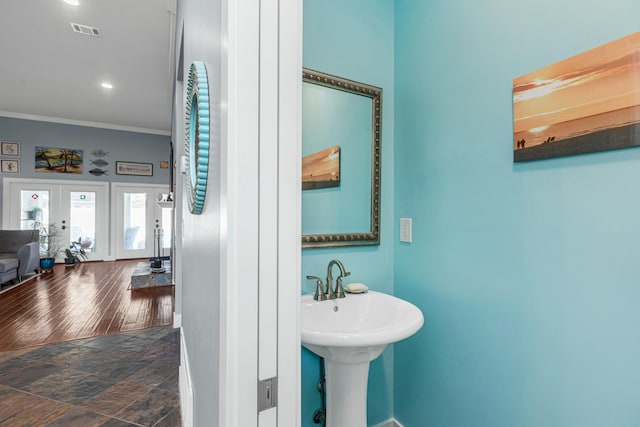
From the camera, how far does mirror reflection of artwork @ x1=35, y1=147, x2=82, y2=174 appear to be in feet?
21.3

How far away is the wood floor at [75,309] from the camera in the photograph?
2.99 m

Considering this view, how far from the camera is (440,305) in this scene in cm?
149

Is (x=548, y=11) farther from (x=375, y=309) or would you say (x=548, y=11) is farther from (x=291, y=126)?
(x=375, y=309)

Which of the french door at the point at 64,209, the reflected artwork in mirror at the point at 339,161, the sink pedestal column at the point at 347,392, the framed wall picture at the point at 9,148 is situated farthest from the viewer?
the french door at the point at 64,209

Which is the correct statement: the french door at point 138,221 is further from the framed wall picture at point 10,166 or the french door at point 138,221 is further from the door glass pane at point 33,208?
the framed wall picture at point 10,166

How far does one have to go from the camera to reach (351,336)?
3.24ft

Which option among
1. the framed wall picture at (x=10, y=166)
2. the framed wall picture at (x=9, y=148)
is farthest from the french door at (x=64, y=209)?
the framed wall picture at (x=9, y=148)

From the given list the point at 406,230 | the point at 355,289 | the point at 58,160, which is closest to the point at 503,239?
the point at 406,230

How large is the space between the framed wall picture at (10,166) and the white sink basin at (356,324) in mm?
7913

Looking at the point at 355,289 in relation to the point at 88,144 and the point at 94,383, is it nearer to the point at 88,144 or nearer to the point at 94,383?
the point at 94,383

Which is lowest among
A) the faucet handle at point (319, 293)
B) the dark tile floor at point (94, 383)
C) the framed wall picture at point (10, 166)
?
the dark tile floor at point (94, 383)

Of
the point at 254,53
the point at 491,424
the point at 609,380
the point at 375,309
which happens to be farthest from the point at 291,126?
the point at 491,424

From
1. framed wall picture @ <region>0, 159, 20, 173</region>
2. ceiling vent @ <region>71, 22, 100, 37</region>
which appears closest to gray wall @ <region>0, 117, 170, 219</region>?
framed wall picture @ <region>0, 159, 20, 173</region>

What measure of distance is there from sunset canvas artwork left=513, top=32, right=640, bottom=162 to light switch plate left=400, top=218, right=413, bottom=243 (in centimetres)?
60
